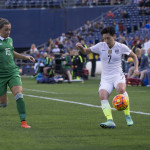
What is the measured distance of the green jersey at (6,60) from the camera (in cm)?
983

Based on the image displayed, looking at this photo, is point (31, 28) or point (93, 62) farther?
point (31, 28)

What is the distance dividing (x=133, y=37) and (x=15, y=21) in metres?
16.1

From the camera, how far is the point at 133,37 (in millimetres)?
36531

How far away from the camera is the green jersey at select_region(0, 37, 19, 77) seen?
983cm

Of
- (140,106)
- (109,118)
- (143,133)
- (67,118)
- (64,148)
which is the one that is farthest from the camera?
(140,106)

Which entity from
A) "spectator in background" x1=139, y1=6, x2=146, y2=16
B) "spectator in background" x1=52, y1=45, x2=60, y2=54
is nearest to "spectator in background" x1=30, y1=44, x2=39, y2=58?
"spectator in background" x1=52, y1=45, x2=60, y2=54

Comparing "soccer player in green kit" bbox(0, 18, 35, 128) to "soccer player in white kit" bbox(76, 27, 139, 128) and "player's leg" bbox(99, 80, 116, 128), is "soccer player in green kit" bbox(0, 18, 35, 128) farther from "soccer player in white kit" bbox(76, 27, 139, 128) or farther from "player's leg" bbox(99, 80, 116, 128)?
"player's leg" bbox(99, 80, 116, 128)

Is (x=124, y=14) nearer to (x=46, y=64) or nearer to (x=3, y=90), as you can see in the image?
(x=46, y=64)

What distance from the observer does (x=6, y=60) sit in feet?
32.4

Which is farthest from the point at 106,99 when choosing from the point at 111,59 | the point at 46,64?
A: the point at 46,64

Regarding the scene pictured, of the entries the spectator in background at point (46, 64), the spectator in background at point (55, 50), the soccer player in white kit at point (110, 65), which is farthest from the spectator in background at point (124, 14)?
the soccer player in white kit at point (110, 65)

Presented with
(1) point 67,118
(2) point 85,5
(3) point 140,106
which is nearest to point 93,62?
(2) point 85,5

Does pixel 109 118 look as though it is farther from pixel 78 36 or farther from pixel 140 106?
pixel 78 36

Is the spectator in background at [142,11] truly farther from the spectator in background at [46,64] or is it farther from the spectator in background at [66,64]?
the spectator in background at [46,64]
